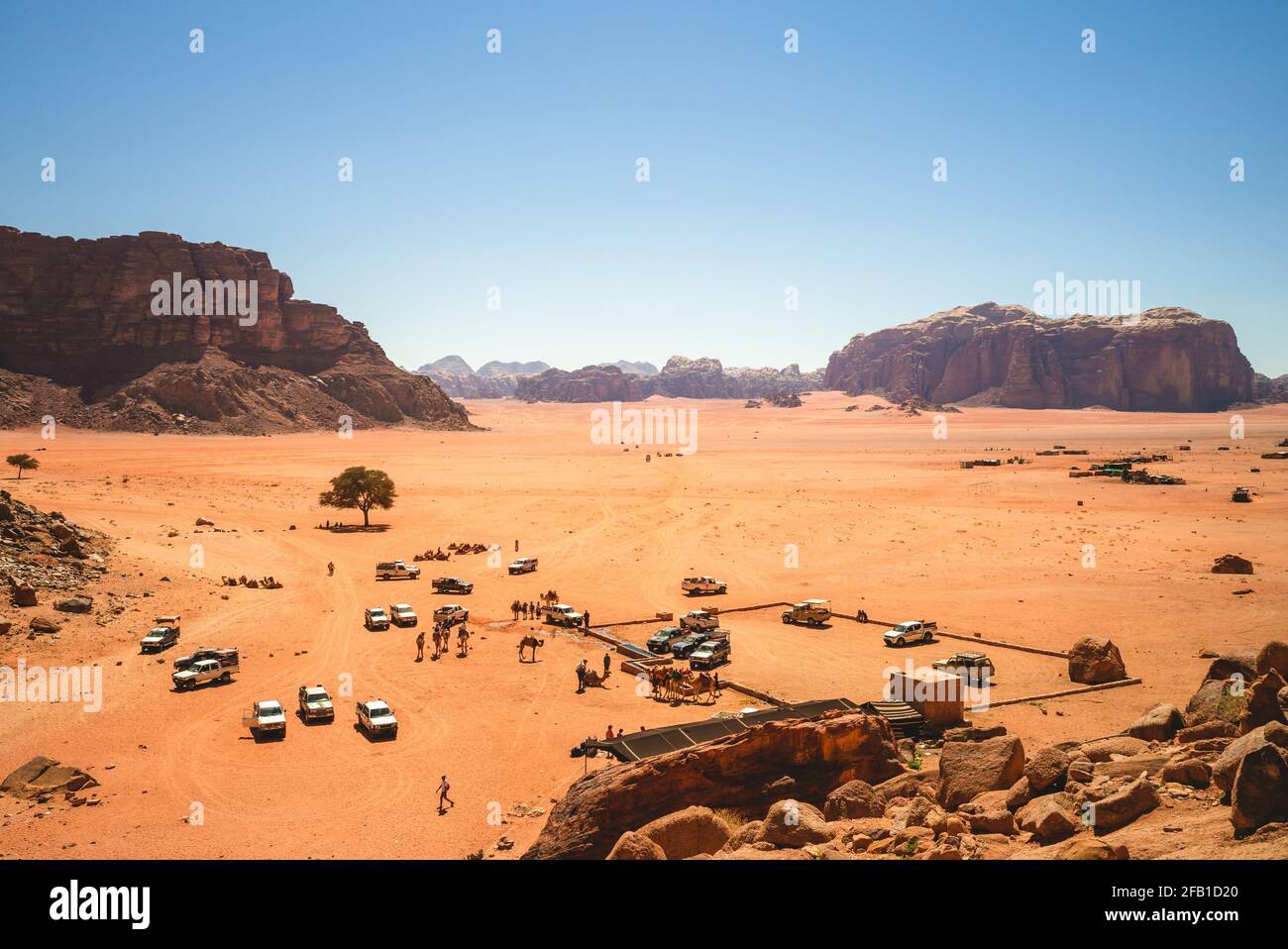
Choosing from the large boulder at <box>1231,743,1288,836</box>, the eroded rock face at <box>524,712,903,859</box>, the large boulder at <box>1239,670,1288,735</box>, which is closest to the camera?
the large boulder at <box>1231,743,1288,836</box>

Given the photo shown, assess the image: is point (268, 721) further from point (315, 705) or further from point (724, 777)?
point (724, 777)

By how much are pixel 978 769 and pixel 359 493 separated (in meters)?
53.4

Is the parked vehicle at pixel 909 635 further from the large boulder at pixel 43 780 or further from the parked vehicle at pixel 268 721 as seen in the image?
the large boulder at pixel 43 780

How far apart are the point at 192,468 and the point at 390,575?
65132 mm

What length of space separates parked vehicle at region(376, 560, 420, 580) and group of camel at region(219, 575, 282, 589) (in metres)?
5.09

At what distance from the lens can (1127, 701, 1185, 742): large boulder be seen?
1878 cm

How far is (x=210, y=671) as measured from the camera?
27.3 metres

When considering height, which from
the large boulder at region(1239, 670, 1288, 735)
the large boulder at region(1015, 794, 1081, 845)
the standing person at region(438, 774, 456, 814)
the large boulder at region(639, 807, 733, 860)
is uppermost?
the large boulder at region(1239, 670, 1288, 735)

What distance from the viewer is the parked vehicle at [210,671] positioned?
26.6 metres

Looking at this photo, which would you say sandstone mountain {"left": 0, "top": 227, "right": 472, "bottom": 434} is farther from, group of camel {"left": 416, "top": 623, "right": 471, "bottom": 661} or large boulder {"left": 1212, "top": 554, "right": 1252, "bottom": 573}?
large boulder {"left": 1212, "top": 554, "right": 1252, "bottom": 573}

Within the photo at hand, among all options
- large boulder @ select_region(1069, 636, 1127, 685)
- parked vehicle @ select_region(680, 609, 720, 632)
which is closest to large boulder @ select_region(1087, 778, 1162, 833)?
large boulder @ select_region(1069, 636, 1127, 685)

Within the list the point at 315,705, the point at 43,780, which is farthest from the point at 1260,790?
the point at 43,780

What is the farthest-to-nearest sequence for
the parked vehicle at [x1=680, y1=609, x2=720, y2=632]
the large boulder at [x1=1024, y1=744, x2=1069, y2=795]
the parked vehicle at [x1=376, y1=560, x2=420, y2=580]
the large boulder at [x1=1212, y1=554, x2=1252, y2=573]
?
the parked vehicle at [x1=376, y1=560, x2=420, y2=580]
the large boulder at [x1=1212, y1=554, x2=1252, y2=573]
the parked vehicle at [x1=680, y1=609, x2=720, y2=632]
the large boulder at [x1=1024, y1=744, x2=1069, y2=795]
